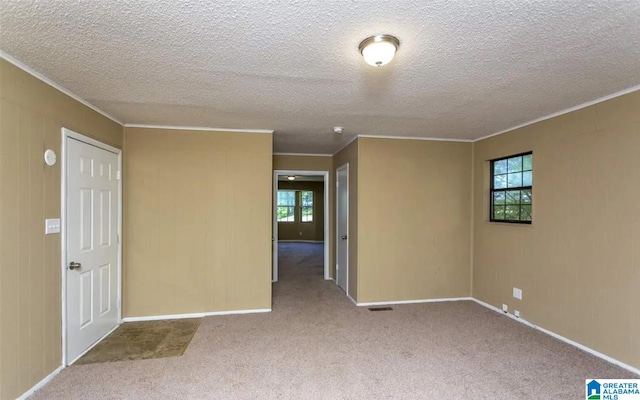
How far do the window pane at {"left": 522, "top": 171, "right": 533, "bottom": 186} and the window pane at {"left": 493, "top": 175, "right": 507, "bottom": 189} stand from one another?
1.12 feet

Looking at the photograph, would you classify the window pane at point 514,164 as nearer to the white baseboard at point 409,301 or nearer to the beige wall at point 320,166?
the white baseboard at point 409,301

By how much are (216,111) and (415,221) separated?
10.2ft

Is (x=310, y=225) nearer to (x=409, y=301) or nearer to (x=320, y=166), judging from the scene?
(x=320, y=166)

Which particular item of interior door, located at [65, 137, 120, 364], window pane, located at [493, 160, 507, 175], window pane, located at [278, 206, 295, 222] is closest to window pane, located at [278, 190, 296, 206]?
window pane, located at [278, 206, 295, 222]

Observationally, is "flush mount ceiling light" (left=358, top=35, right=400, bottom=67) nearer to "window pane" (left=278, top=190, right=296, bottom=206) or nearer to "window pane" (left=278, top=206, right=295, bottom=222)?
"window pane" (left=278, top=190, right=296, bottom=206)

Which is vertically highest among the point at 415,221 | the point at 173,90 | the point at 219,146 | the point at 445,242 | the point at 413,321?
the point at 173,90

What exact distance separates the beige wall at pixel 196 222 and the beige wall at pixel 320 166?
1845mm

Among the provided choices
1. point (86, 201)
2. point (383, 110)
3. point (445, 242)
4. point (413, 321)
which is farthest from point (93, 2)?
point (445, 242)

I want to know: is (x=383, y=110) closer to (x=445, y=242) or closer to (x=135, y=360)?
(x=445, y=242)

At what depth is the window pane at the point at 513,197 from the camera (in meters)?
4.12

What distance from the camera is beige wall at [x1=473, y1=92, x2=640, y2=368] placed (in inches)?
109

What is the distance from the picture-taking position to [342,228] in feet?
18.0

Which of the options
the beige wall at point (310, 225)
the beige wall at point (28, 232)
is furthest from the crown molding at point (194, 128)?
the beige wall at point (310, 225)

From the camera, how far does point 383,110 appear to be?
3.35 meters
